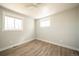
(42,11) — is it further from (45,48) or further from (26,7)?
(45,48)

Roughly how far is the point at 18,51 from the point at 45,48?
707mm

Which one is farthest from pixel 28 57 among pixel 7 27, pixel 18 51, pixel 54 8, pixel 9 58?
pixel 54 8

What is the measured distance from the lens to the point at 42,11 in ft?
8.60

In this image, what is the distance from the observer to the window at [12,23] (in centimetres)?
247

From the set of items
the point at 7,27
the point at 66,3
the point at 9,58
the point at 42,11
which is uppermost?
the point at 66,3

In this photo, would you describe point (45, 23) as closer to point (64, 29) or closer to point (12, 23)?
point (64, 29)

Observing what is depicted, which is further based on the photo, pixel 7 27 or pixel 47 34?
pixel 47 34

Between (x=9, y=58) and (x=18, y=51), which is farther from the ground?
(x=18, y=51)

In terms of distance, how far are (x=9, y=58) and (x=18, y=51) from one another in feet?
0.93

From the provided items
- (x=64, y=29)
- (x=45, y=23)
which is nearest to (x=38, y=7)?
(x=45, y=23)

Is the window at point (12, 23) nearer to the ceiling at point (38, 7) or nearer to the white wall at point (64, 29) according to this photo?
the ceiling at point (38, 7)

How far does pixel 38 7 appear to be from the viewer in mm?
2574

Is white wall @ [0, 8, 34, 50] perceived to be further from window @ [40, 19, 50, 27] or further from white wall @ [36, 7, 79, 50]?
white wall @ [36, 7, 79, 50]

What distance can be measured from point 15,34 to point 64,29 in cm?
130
